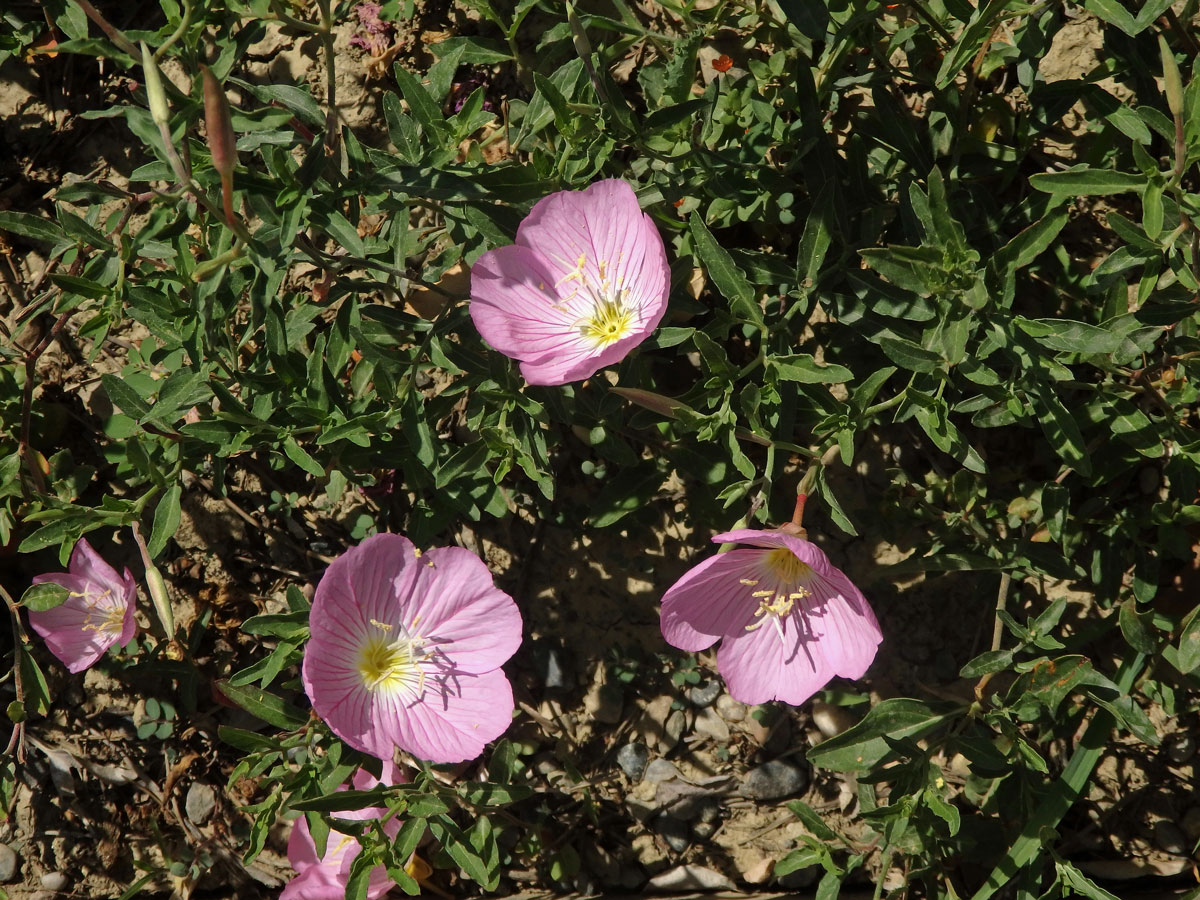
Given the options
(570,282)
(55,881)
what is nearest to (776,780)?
(570,282)

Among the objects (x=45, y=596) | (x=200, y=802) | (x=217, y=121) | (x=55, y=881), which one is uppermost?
(x=217, y=121)

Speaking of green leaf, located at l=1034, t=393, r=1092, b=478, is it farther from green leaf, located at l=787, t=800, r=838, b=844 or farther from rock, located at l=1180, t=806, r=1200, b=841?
rock, located at l=1180, t=806, r=1200, b=841

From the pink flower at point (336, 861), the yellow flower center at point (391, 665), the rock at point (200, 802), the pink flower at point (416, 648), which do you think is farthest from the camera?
the rock at point (200, 802)

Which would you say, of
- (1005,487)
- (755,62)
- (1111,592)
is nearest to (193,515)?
(755,62)

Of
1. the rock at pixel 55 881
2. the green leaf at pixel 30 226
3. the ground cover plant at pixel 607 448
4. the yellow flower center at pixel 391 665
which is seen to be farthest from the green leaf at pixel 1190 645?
the rock at pixel 55 881

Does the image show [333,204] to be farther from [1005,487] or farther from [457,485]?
[1005,487]

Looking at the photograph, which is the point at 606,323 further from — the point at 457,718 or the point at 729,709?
the point at 729,709

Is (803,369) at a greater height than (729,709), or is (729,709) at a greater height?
(803,369)

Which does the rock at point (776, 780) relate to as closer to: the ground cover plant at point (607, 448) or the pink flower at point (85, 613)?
the ground cover plant at point (607, 448)
